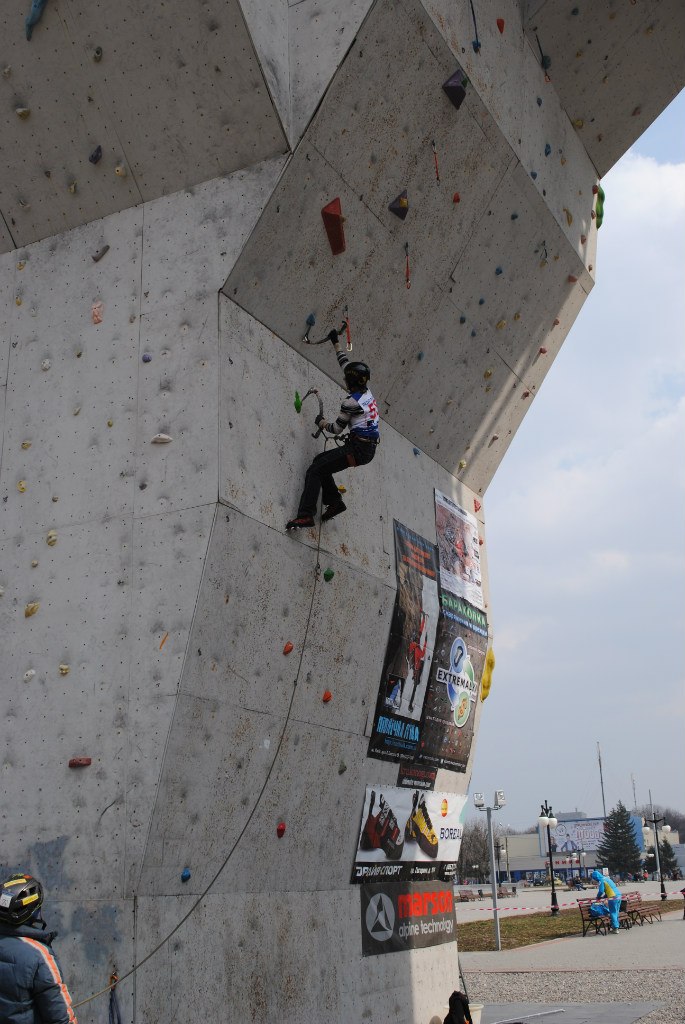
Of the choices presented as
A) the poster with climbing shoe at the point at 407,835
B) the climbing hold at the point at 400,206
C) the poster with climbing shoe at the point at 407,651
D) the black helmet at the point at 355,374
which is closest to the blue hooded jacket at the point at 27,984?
the poster with climbing shoe at the point at 407,835

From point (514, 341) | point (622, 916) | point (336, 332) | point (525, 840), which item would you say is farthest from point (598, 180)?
point (525, 840)

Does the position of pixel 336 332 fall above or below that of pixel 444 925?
above

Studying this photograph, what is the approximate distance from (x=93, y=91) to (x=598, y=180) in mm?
4785

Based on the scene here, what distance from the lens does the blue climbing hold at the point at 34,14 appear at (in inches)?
214

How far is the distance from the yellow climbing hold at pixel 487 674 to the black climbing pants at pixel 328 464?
11.3 ft

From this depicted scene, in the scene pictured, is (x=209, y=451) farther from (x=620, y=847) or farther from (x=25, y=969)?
(x=620, y=847)

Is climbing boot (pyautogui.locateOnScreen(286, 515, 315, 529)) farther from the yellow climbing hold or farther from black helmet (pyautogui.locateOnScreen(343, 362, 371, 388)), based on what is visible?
the yellow climbing hold

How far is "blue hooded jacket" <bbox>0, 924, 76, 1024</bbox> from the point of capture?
343 cm

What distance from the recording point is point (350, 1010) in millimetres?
6016

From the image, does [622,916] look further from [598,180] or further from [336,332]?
[336,332]

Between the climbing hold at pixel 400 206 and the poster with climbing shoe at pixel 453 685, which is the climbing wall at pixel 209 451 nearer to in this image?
the climbing hold at pixel 400 206

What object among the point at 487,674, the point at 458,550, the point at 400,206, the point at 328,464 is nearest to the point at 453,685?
the point at 487,674

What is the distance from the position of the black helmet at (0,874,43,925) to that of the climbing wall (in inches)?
44.1

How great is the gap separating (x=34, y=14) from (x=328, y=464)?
10.1 ft
